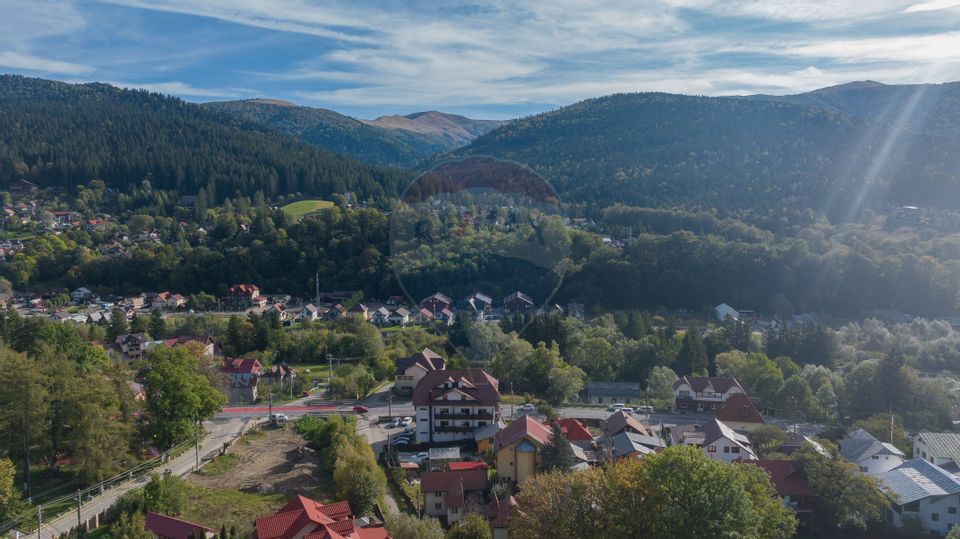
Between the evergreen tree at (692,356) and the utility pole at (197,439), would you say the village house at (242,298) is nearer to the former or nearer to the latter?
the utility pole at (197,439)

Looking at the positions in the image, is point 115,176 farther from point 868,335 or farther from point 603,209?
point 868,335

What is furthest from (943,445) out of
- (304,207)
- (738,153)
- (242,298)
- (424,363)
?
(738,153)

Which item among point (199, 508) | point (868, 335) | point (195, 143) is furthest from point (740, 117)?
point (199, 508)

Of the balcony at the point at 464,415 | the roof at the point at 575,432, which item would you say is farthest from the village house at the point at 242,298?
the roof at the point at 575,432

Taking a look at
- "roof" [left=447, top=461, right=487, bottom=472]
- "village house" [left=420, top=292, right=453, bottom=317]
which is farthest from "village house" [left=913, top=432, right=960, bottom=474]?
"village house" [left=420, top=292, right=453, bottom=317]

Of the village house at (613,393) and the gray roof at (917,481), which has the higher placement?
the gray roof at (917,481)

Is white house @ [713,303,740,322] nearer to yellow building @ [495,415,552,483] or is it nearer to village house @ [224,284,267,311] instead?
yellow building @ [495,415,552,483]

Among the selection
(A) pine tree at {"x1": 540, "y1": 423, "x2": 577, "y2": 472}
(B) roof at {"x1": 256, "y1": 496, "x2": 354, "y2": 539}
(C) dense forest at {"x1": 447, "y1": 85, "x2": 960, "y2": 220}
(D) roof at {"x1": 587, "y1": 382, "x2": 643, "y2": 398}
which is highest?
(C) dense forest at {"x1": 447, "y1": 85, "x2": 960, "y2": 220}
